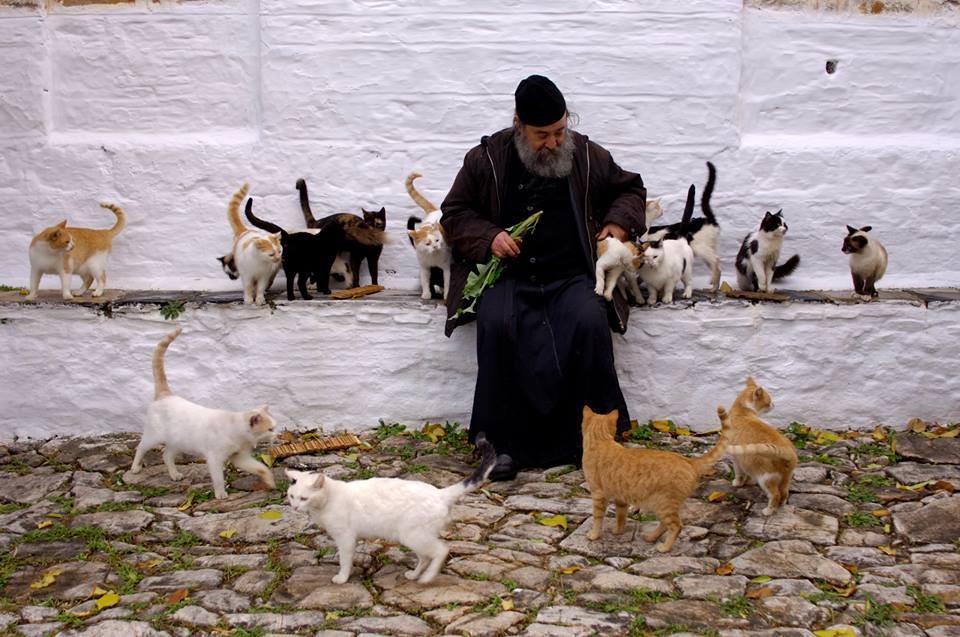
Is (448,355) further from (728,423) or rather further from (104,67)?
(104,67)

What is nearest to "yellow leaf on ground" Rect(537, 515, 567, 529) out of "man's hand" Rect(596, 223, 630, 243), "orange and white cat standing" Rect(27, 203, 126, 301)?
"man's hand" Rect(596, 223, 630, 243)

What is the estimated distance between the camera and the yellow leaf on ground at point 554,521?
477 cm

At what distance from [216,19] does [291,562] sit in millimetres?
3892

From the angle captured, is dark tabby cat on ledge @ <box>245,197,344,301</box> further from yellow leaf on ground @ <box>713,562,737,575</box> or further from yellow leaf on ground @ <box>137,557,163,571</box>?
yellow leaf on ground @ <box>713,562,737,575</box>

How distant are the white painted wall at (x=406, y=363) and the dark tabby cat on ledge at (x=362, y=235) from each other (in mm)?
443

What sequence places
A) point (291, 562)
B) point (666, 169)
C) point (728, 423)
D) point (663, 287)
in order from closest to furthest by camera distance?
point (291, 562)
point (728, 423)
point (663, 287)
point (666, 169)

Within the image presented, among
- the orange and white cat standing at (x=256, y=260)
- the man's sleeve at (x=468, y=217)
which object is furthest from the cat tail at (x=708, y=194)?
the orange and white cat standing at (x=256, y=260)

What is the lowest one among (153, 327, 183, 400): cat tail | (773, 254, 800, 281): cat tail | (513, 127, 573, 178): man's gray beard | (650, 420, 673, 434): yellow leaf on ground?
(650, 420, 673, 434): yellow leaf on ground

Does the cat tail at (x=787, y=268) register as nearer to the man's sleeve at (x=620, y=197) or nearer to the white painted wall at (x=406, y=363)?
the white painted wall at (x=406, y=363)

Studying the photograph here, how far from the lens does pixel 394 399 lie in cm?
620

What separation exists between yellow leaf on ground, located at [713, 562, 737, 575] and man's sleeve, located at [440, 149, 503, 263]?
2.16 meters

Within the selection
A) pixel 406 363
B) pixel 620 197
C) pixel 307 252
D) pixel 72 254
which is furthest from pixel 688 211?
pixel 72 254

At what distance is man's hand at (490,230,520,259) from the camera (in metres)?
5.51

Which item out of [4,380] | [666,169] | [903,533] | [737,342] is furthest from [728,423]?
[4,380]
